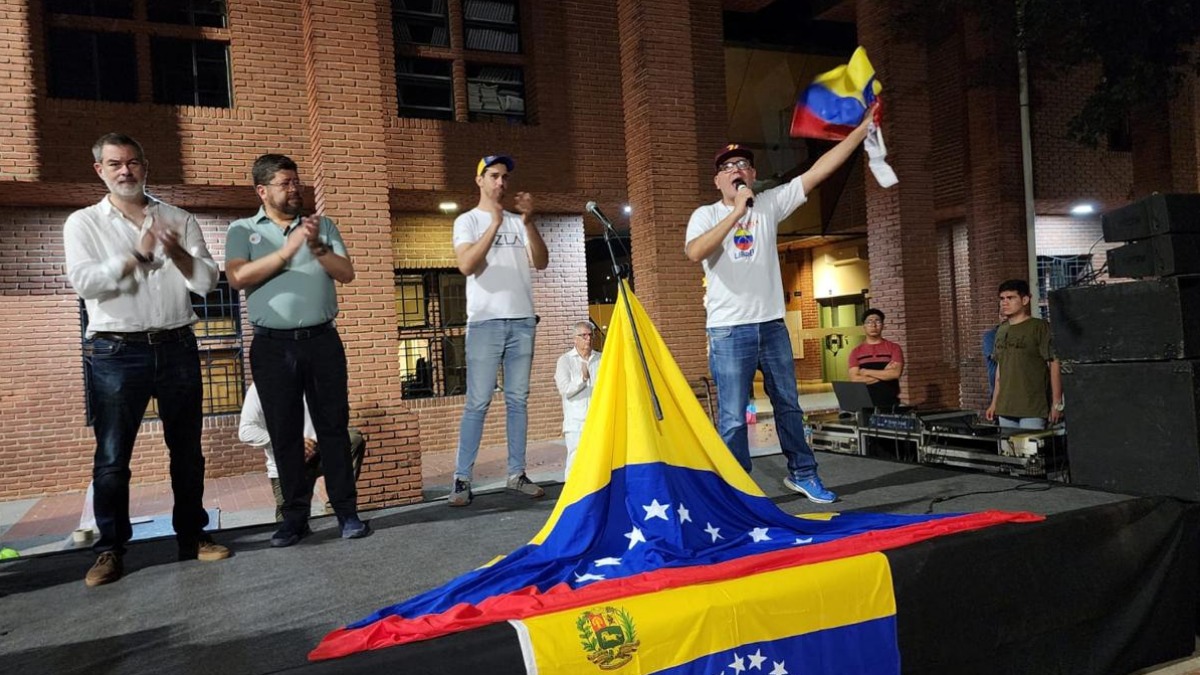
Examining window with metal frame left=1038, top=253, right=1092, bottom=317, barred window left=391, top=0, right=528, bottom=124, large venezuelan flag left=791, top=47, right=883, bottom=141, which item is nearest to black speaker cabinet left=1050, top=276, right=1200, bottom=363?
large venezuelan flag left=791, top=47, right=883, bottom=141

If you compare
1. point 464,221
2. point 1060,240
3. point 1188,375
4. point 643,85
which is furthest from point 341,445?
point 1060,240

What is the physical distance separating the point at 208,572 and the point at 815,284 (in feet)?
63.3

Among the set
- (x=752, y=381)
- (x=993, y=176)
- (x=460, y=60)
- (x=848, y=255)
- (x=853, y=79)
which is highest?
(x=460, y=60)

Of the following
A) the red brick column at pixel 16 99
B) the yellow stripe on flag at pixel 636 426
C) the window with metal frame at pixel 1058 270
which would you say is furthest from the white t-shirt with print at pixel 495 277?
the window with metal frame at pixel 1058 270

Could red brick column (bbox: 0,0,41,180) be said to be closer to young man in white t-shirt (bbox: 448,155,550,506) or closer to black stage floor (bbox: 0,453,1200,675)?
black stage floor (bbox: 0,453,1200,675)

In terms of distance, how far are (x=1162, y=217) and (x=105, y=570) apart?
4888 millimetres

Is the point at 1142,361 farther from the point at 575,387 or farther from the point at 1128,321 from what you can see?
the point at 575,387

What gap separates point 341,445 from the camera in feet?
12.5

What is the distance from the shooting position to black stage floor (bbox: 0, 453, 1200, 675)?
2.40 meters

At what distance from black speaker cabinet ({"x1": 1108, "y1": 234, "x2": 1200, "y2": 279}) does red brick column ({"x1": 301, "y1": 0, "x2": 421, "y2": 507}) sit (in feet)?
16.2

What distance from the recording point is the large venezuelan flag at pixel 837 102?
4.21 m

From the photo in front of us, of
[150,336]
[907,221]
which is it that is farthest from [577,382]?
[907,221]

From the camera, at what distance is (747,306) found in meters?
3.99

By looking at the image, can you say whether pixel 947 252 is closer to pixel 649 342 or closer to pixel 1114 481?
pixel 1114 481
